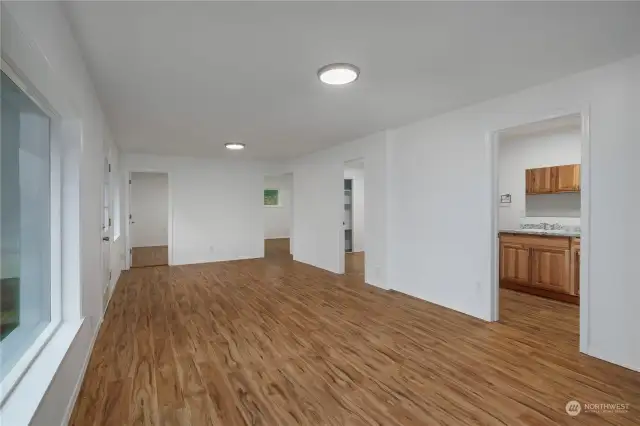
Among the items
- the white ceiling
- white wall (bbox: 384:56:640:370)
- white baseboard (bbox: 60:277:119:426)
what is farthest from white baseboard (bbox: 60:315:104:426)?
white wall (bbox: 384:56:640:370)

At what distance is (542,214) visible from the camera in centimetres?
546

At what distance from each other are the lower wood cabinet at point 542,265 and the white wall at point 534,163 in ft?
2.73

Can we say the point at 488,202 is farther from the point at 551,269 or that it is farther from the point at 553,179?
the point at 553,179

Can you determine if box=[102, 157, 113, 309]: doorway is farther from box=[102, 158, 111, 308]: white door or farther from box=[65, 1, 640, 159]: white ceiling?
box=[65, 1, 640, 159]: white ceiling

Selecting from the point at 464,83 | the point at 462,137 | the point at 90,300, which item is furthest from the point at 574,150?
the point at 90,300

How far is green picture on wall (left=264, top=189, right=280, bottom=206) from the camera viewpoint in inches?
476

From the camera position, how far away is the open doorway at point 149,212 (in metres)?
9.68

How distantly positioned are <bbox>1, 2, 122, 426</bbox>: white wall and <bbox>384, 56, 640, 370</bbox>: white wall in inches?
143

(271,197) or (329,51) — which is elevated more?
(329,51)

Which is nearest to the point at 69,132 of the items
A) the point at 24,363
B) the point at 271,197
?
the point at 24,363

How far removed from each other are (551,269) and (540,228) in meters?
1.09

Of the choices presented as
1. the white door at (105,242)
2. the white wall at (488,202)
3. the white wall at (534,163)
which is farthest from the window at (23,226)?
the white wall at (534,163)

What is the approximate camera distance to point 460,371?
254cm

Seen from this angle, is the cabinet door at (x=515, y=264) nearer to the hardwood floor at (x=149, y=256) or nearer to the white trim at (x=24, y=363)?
the white trim at (x=24, y=363)
